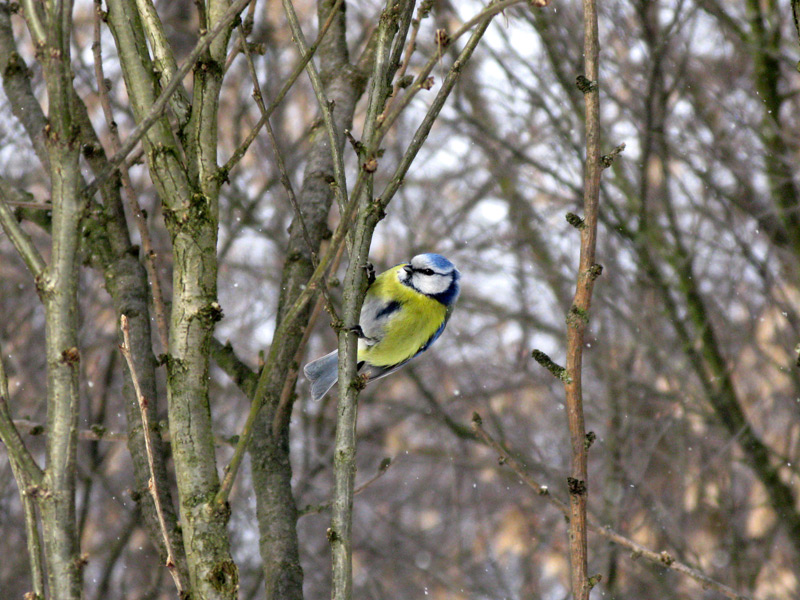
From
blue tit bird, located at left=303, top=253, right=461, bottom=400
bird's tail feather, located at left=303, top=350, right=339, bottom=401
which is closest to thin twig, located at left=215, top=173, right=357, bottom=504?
blue tit bird, located at left=303, top=253, right=461, bottom=400

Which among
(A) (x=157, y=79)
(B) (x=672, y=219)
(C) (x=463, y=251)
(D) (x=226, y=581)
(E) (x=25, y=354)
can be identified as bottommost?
(D) (x=226, y=581)

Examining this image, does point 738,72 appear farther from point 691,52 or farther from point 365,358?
point 365,358

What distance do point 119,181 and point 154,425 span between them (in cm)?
85

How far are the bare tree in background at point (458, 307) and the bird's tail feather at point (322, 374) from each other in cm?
24

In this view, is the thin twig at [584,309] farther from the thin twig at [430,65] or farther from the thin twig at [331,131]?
the thin twig at [331,131]

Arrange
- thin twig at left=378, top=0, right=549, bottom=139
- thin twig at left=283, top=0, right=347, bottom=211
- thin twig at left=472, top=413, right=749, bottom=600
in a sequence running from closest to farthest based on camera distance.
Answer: thin twig at left=378, top=0, right=549, bottom=139, thin twig at left=283, top=0, right=347, bottom=211, thin twig at left=472, top=413, right=749, bottom=600

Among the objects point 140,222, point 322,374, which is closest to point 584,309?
point 140,222

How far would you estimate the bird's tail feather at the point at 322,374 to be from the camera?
3621mm

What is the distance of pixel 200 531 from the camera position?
1.60m

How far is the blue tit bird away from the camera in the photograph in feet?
11.5

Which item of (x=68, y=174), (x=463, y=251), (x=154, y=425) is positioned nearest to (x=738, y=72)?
(x=463, y=251)

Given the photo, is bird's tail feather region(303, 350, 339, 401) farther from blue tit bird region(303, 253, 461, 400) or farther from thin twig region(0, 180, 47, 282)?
thin twig region(0, 180, 47, 282)

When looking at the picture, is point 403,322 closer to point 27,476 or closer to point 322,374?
point 322,374

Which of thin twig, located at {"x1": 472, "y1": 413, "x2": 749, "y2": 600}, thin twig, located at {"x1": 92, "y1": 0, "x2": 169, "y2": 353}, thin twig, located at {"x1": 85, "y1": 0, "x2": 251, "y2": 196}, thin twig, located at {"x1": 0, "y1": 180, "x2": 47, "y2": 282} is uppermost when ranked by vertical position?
thin twig, located at {"x1": 92, "y1": 0, "x2": 169, "y2": 353}
